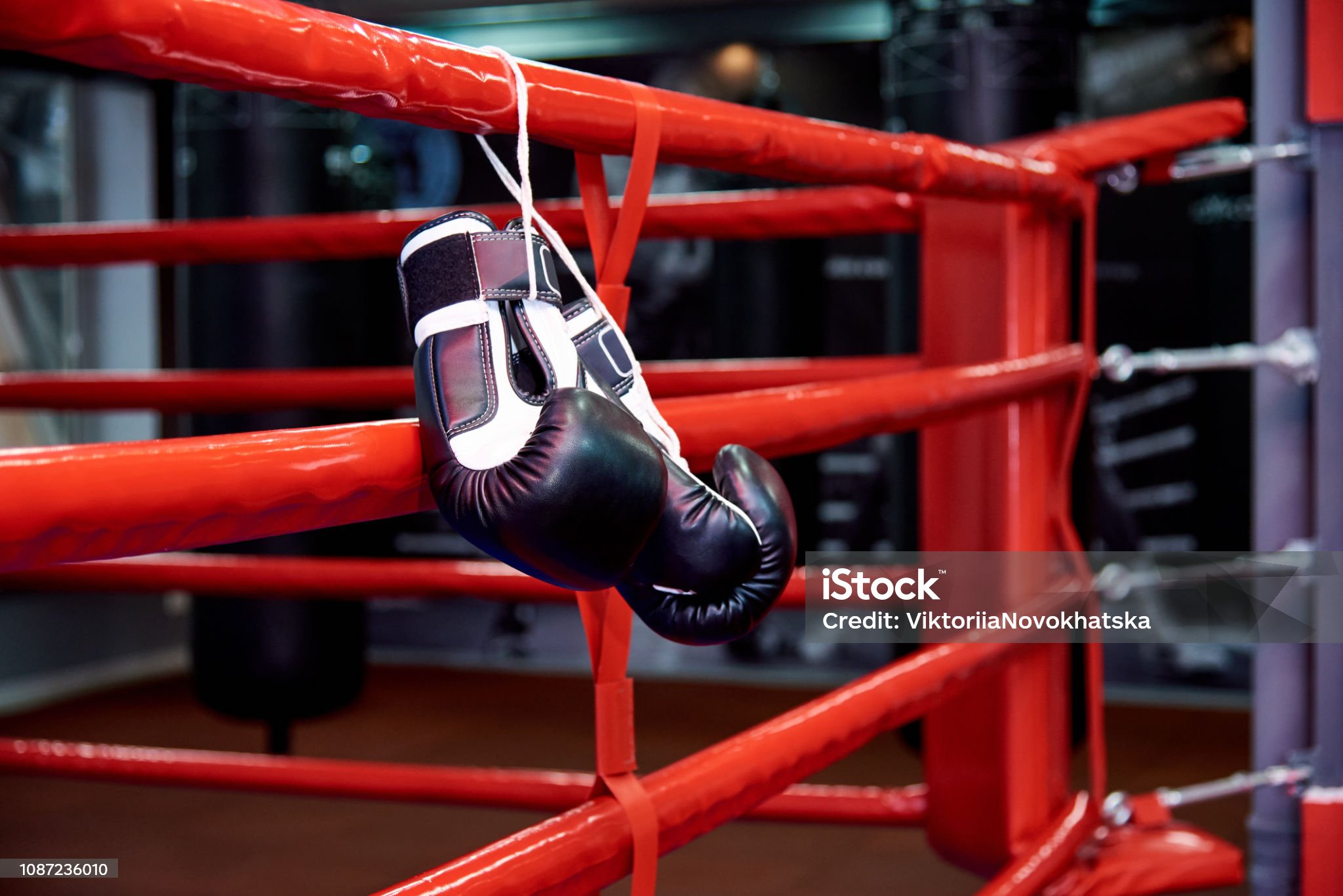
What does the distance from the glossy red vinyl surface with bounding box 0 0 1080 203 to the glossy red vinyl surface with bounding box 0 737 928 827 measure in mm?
826

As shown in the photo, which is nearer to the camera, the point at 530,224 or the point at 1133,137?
the point at 530,224

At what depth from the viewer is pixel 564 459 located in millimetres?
532

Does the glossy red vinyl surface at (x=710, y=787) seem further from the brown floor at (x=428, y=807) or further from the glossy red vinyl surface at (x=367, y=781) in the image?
the brown floor at (x=428, y=807)

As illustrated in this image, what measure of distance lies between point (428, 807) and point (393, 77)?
7.57 ft

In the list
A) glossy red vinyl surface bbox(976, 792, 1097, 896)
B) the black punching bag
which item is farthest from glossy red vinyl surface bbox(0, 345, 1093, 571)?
the black punching bag

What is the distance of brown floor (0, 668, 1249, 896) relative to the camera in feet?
7.16

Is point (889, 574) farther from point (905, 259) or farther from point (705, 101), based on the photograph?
point (905, 259)

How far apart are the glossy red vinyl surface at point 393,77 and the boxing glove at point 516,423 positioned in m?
0.07

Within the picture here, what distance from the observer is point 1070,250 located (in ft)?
4.65

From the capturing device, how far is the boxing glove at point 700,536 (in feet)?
2.03

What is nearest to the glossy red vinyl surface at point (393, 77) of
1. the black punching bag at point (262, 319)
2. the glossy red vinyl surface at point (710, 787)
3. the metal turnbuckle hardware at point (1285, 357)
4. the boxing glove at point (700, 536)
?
the boxing glove at point (700, 536)

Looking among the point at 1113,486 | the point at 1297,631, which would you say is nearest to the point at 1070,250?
the point at 1297,631

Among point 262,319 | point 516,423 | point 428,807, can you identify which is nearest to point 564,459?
point 516,423

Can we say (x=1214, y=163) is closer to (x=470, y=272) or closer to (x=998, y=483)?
(x=998, y=483)
